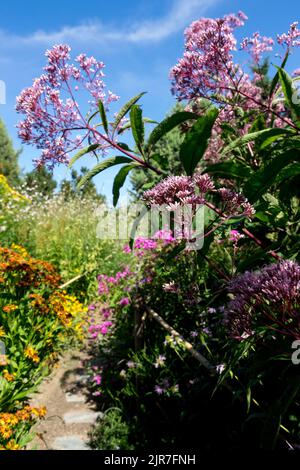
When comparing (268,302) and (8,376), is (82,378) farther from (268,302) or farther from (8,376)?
(268,302)

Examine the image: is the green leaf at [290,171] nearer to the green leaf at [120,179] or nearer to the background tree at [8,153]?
the green leaf at [120,179]

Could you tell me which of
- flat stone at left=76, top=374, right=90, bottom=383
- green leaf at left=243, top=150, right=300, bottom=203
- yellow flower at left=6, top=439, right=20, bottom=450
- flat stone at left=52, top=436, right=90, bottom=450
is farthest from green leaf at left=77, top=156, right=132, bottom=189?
flat stone at left=76, top=374, right=90, bottom=383

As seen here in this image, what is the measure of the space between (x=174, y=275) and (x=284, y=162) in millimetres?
2193

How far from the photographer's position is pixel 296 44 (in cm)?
153

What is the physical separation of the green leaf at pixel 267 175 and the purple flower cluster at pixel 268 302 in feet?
0.64

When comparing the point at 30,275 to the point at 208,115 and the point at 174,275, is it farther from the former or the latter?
the point at 208,115

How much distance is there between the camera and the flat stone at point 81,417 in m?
3.18

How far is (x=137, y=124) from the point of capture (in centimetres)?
106

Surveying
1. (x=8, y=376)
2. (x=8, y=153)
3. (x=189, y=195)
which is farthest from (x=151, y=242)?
(x=8, y=153)

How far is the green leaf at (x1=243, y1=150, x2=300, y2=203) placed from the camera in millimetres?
896

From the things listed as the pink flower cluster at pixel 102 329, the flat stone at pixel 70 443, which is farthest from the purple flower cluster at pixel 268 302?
the pink flower cluster at pixel 102 329

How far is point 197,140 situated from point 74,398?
10.8 ft
